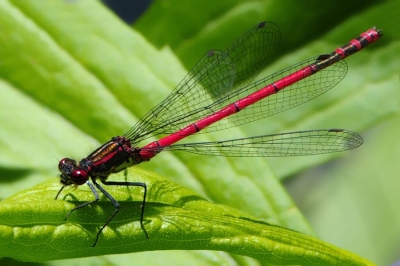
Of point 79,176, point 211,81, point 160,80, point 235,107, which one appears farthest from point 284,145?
point 79,176

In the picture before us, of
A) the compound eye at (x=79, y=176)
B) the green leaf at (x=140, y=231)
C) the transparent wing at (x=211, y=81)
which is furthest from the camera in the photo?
the transparent wing at (x=211, y=81)

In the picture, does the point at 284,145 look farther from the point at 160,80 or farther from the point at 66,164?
the point at 66,164

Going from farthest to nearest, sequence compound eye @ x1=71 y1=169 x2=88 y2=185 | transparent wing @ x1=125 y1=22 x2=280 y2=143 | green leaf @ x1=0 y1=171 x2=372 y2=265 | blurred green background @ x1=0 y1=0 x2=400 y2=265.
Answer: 1. transparent wing @ x1=125 y1=22 x2=280 y2=143
2. blurred green background @ x1=0 y1=0 x2=400 y2=265
3. compound eye @ x1=71 y1=169 x2=88 y2=185
4. green leaf @ x1=0 y1=171 x2=372 y2=265

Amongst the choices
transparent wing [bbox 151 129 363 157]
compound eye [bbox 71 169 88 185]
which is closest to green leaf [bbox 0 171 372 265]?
compound eye [bbox 71 169 88 185]

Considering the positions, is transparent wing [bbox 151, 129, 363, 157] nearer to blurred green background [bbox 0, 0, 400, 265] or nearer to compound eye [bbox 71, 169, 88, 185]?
blurred green background [bbox 0, 0, 400, 265]

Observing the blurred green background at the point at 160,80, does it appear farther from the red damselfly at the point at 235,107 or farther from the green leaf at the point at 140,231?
the green leaf at the point at 140,231

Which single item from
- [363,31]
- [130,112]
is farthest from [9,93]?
[363,31]

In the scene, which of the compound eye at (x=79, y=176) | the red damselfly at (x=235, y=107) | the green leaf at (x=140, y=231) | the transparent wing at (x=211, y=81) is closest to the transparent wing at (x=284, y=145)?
the red damselfly at (x=235, y=107)
